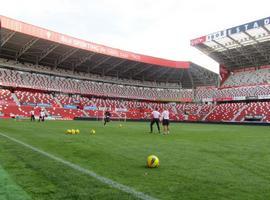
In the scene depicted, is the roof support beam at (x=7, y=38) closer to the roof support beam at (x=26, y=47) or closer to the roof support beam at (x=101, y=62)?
the roof support beam at (x=26, y=47)

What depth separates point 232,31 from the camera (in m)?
50.4

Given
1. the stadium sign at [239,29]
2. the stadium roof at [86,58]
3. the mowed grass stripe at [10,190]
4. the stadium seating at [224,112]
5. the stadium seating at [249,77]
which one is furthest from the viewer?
the stadium seating at [249,77]

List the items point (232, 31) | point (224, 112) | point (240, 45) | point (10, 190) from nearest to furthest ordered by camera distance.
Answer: point (10, 190)
point (232, 31)
point (240, 45)
point (224, 112)

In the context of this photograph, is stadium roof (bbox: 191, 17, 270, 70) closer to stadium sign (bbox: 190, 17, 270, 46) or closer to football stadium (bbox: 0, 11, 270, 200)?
stadium sign (bbox: 190, 17, 270, 46)

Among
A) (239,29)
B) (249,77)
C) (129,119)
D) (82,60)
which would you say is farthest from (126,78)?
(239,29)

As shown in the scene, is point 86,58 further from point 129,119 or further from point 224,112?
point 224,112

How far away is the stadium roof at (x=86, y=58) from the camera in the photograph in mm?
47688

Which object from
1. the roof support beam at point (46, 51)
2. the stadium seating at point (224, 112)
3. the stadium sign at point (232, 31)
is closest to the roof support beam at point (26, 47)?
the roof support beam at point (46, 51)

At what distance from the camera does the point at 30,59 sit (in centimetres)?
6000

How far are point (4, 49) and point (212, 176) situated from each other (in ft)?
180

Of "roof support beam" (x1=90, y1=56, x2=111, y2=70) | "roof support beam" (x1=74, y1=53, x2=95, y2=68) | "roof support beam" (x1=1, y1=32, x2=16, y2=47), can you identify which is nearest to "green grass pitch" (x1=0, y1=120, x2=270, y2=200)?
"roof support beam" (x1=1, y1=32, x2=16, y2=47)

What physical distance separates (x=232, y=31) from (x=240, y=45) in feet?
26.0

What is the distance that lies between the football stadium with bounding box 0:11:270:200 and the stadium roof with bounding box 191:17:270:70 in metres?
0.20

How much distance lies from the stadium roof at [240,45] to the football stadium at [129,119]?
20cm
